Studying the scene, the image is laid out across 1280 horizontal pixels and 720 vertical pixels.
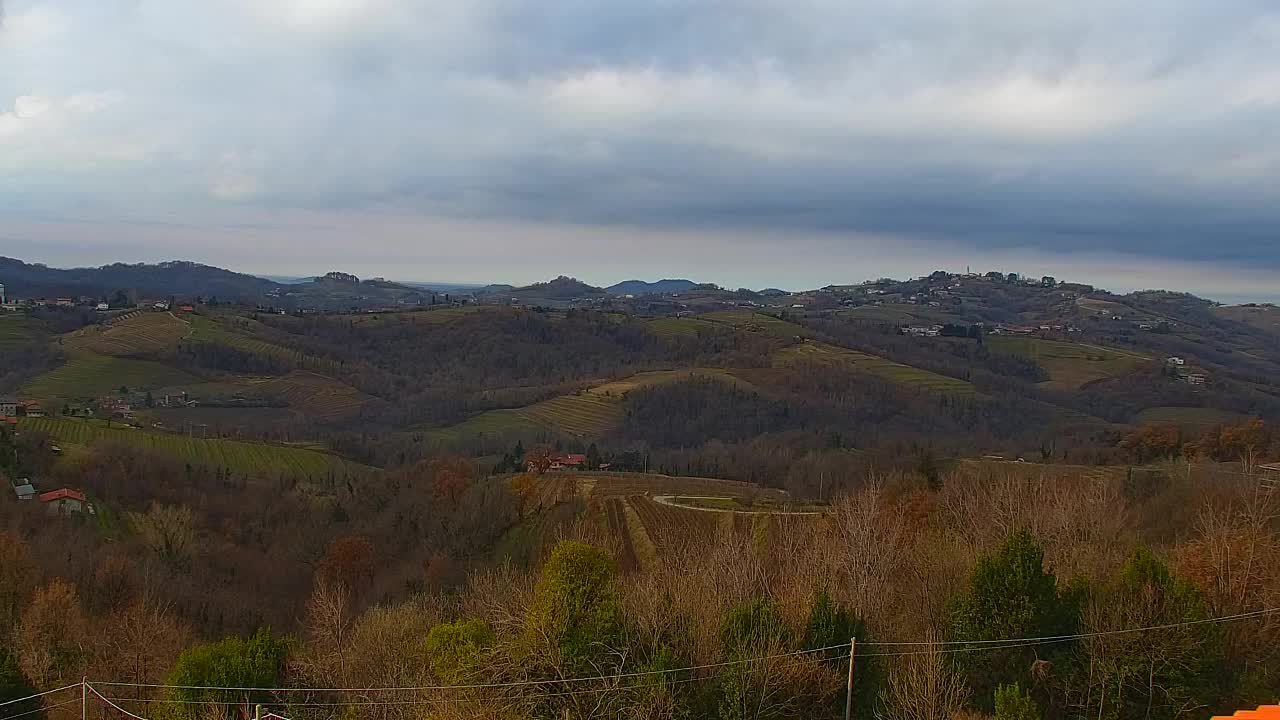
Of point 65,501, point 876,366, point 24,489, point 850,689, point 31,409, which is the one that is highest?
point 876,366

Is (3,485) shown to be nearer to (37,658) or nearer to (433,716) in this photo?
(37,658)

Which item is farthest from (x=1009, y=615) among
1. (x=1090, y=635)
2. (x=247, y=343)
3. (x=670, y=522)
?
(x=247, y=343)

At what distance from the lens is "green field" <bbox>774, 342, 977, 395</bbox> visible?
4882 inches

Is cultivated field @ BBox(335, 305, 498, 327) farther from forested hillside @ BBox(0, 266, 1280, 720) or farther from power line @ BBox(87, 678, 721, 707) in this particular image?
power line @ BBox(87, 678, 721, 707)

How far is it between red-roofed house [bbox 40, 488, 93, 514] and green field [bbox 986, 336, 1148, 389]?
126071mm

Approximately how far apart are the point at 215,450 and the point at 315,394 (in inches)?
1919

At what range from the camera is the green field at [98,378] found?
10525cm

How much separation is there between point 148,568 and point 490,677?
107ft

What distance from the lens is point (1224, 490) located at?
3962 centimetres

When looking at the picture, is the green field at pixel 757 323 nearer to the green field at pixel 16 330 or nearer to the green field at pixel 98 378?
the green field at pixel 98 378

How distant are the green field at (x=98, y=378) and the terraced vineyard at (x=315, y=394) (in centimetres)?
1133

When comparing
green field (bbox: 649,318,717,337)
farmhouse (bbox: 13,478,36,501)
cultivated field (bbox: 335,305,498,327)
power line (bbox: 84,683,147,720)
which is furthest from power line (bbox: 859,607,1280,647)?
cultivated field (bbox: 335,305,498,327)

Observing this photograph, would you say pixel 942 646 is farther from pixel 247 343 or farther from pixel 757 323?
pixel 757 323

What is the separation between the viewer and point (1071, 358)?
479 ft
